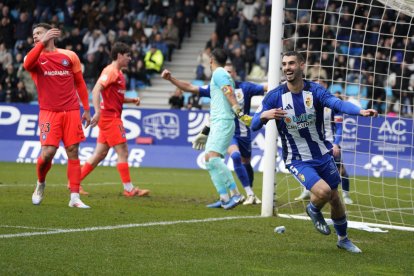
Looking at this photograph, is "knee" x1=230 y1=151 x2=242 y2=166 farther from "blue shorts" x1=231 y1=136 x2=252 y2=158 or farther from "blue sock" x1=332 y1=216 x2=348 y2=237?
"blue sock" x1=332 y1=216 x2=348 y2=237

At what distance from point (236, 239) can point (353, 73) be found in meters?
16.6

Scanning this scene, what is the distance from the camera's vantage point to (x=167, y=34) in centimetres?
3125

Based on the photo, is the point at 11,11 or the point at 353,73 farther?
the point at 11,11

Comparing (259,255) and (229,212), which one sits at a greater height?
(259,255)

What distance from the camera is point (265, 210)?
11.9 m

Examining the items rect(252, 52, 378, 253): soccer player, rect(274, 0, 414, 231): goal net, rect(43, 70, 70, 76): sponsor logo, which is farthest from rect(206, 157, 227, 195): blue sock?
rect(252, 52, 378, 253): soccer player

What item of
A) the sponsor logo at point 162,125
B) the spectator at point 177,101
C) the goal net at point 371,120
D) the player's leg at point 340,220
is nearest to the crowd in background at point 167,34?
the goal net at point 371,120

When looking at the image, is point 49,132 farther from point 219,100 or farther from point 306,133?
point 306,133

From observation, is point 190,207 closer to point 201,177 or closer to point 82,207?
point 82,207

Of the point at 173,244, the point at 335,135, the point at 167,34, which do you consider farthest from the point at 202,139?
the point at 167,34

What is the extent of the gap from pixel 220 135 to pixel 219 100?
516 mm

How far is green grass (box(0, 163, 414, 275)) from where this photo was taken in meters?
7.31

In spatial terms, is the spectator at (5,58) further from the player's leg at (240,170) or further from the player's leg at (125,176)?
the player's leg at (240,170)

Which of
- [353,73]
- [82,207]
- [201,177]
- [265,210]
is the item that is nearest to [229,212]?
[265,210]
